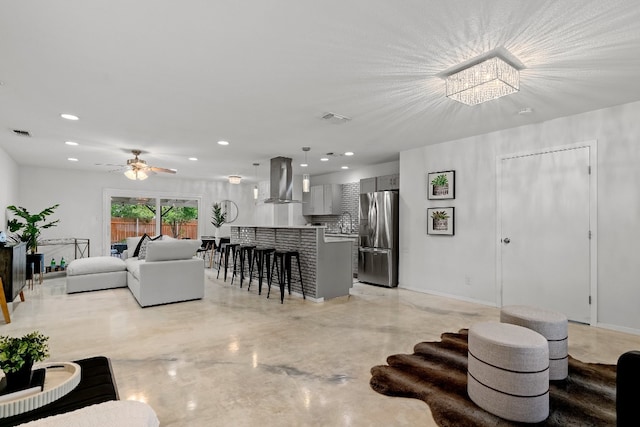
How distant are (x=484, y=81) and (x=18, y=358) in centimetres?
337

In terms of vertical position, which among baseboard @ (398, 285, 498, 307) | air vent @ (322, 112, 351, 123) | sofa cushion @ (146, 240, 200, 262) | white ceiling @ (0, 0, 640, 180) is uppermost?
white ceiling @ (0, 0, 640, 180)

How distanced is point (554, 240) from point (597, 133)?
1340 millimetres

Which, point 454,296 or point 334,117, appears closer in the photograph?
point 334,117

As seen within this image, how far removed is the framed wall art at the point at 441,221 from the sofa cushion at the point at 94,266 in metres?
5.57

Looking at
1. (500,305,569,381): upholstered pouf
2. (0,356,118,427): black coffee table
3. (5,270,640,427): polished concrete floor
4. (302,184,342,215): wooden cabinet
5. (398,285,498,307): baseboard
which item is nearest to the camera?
(0,356,118,427): black coffee table

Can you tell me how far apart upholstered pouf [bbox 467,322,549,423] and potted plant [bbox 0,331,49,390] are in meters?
2.44

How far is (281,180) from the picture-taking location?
257 inches

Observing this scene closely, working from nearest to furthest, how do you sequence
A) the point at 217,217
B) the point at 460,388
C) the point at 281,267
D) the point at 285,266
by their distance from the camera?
the point at 460,388
the point at 281,267
the point at 285,266
the point at 217,217

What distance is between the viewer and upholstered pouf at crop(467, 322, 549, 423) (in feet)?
6.41

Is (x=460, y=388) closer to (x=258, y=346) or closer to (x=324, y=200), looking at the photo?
(x=258, y=346)

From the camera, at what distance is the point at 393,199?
6055 mm

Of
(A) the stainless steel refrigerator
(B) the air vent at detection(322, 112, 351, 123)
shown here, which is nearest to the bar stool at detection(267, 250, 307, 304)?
(A) the stainless steel refrigerator

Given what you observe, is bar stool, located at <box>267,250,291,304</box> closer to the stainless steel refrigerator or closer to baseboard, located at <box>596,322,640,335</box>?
the stainless steel refrigerator

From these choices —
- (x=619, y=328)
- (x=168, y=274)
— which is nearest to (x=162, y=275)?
(x=168, y=274)
